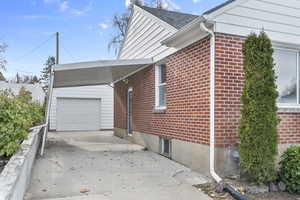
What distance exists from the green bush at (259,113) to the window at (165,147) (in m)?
3.14

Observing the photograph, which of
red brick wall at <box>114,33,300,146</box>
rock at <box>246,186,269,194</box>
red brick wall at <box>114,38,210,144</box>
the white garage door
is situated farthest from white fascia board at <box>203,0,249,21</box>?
the white garage door

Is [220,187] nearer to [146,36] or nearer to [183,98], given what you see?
[183,98]

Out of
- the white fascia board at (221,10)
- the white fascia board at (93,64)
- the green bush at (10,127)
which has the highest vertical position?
the white fascia board at (221,10)

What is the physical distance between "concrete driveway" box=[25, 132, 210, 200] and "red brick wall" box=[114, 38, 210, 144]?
2.97 ft

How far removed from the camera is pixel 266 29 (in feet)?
19.7

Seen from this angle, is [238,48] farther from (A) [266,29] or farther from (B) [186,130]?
(B) [186,130]

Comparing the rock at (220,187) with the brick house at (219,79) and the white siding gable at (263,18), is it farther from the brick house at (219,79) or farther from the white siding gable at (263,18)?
the white siding gable at (263,18)

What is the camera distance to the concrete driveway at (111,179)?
447 centimetres

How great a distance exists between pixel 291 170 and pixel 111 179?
3.43 metres

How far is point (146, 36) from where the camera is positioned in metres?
9.96

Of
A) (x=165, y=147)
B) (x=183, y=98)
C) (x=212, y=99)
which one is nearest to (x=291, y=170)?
(x=212, y=99)

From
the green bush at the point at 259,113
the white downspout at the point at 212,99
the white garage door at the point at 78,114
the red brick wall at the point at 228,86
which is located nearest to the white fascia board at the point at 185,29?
the white downspout at the point at 212,99

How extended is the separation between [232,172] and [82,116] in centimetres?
1502

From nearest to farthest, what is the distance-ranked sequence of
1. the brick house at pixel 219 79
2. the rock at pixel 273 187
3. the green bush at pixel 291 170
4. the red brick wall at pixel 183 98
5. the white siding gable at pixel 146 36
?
1. the green bush at pixel 291 170
2. the rock at pixel 273 187
3. the brick house at pixel 219 79
4. the red brick wall at pixel 183 98
5. the white siding gable at pixel 146 36
